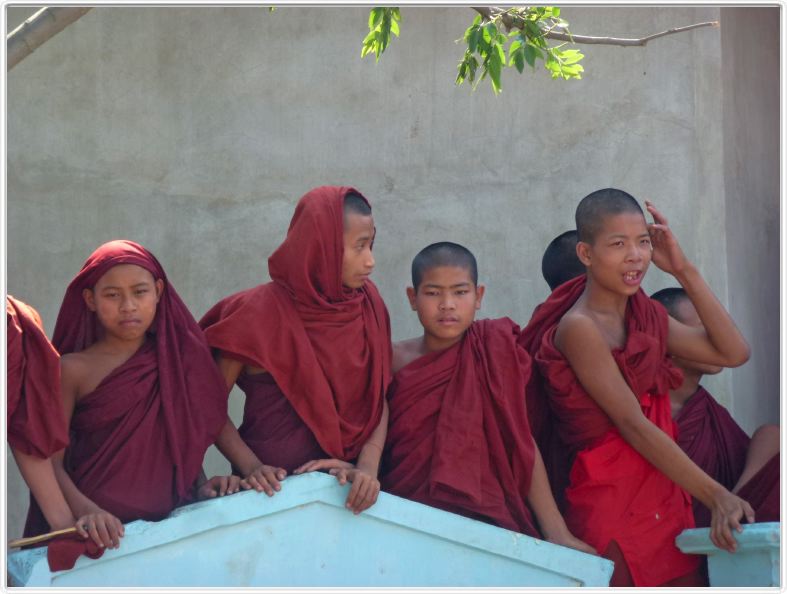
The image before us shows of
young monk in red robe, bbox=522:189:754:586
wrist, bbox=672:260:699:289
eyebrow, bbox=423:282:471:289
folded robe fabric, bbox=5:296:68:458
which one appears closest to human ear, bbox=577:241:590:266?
young monk in red robe, bbox=522:189:754:586

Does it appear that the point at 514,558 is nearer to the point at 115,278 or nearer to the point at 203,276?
the point at 115,278

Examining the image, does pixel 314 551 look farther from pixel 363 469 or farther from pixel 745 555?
pixel 745 555

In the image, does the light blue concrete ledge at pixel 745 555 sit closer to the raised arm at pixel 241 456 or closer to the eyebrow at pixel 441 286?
the eyebrow at pixel 441 286

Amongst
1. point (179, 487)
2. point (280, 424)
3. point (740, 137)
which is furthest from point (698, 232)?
point (179, 487)

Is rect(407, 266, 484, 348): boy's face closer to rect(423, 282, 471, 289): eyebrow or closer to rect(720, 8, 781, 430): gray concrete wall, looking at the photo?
rect(423, 282, 471, 289): eyebrow

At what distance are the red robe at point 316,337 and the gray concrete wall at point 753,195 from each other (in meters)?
2.49

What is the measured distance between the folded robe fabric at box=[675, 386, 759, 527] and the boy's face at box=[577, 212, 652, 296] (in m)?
0.55

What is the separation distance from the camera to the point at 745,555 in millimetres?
3762

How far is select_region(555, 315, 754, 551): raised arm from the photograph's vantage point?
388 centimetres

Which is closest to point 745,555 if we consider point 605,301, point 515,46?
point 605,301

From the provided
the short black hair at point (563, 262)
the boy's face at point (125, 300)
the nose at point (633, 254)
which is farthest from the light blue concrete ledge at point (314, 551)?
the short black hair at point (563, 262)

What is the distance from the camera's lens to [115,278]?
154 inches

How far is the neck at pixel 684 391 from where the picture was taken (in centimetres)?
454

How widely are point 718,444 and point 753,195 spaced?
7.71 ft
